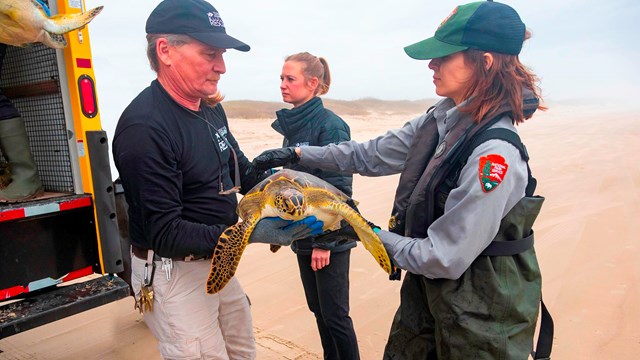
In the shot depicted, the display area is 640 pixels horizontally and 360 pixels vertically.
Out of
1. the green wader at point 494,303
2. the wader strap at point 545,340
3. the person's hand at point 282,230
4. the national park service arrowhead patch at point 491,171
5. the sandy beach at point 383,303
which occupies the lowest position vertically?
the sandy beach at point 383,303

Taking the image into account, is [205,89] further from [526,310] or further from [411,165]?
[526,310]

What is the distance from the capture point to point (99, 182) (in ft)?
8.89

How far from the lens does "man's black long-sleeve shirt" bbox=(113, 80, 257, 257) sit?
5.88 ft

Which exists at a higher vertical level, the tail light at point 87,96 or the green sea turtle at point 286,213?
the tail light at point 87,96

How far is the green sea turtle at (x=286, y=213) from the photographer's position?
6.05 ft

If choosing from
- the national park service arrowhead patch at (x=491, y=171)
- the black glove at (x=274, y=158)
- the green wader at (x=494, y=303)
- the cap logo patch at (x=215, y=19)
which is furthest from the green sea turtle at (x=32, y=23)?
the green wader at (x=494, y=303)

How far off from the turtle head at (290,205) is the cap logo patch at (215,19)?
2.63 ft

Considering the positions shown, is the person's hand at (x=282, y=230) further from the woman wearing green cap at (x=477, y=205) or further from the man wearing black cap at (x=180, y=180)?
the woman wearing green cap at (x=477, y=205)

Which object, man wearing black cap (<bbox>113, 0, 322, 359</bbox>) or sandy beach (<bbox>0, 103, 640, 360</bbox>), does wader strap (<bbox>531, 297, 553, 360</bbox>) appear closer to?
man wearing black cap (<bbox>113, 0, 322, 359</bbox>)

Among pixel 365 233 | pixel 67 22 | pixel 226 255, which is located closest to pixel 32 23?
pixel 67 22

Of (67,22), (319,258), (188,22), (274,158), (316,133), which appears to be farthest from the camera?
(316,133)

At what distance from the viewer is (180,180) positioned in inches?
74.6

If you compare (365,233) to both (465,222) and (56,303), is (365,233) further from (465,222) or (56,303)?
(56,303)

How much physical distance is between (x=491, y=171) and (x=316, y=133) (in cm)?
143
